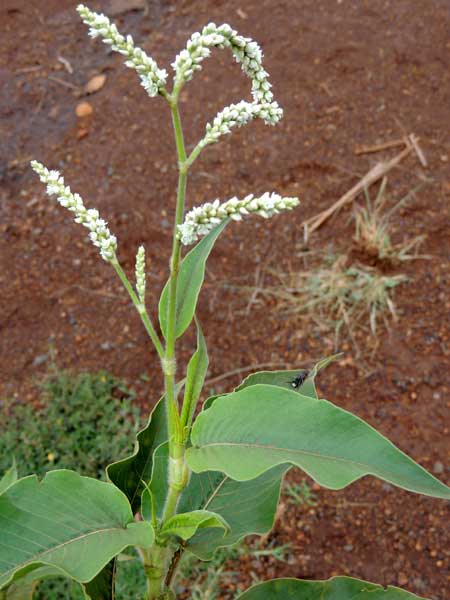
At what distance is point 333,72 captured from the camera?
11.5ft

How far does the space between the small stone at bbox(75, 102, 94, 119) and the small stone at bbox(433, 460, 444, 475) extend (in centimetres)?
242

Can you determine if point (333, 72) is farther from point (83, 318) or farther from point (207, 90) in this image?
point (83, 318)

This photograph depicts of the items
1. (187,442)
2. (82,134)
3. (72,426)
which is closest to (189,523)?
(187,442)

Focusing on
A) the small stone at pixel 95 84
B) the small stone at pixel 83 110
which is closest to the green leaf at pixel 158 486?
the small stone at pixel 83 110

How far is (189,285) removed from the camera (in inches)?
42.8

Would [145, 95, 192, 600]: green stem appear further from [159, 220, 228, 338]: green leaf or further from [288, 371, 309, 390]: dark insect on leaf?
[288, 371, 309, 390]: dark insect on leaf

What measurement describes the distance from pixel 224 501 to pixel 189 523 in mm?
338

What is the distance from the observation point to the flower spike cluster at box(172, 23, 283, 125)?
84 cm

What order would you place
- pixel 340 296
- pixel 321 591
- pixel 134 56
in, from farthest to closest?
1. pixel 340 296
2. pixel 321 591
3. pixel 134 56

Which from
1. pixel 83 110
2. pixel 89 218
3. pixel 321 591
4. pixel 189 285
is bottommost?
pixel 83 110

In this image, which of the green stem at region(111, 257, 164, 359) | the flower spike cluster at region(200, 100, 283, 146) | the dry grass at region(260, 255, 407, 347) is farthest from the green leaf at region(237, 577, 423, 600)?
the dry grass at region(260, 255, 407, 347)

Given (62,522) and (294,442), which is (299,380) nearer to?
(294,442)

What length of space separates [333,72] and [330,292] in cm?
136

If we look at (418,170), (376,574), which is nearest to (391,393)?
(376,574)
